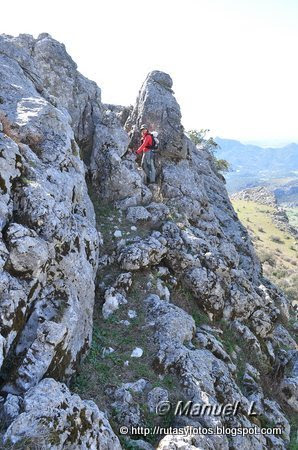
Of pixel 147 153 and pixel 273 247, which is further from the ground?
pixel 147 153

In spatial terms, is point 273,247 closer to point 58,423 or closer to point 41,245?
point 41,245

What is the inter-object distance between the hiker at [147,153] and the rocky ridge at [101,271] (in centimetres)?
88

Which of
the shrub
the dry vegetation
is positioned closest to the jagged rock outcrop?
the dry vegetation

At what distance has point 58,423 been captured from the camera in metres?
8.82

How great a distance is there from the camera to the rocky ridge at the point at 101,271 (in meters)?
10.1

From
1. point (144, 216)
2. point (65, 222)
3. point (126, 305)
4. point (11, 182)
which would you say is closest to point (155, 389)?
point (126, 305)

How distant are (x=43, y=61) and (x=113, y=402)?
2513 cm

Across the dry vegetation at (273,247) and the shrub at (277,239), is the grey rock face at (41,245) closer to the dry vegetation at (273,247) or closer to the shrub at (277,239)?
the dry vegetation at (273,247)

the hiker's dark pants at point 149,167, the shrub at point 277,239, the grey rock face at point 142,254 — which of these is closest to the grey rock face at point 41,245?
the grey rock face at point 142,254

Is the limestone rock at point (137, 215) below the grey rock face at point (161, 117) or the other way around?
below

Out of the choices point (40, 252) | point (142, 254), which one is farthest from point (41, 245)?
point (142, 254)

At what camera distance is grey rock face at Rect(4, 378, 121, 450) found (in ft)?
27.2
